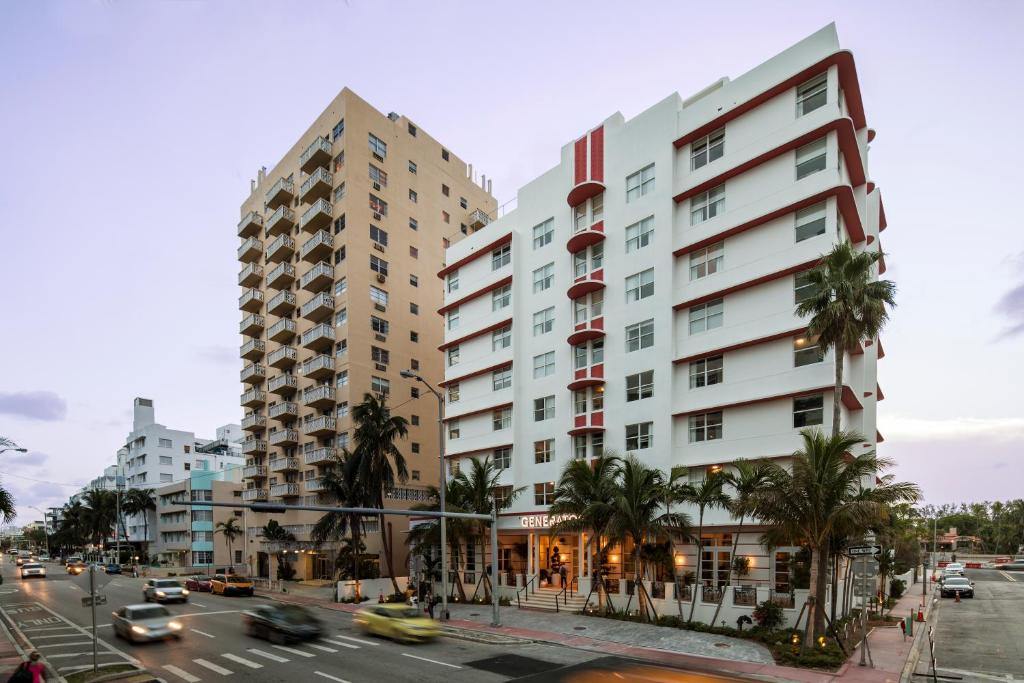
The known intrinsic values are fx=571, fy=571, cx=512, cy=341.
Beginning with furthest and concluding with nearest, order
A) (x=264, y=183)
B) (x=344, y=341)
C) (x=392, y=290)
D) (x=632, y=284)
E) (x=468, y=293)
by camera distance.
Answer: (x=264, y=183), (x=392, y=290), (x=344, y=341), (x=468, y=293), (x=632, y=284)

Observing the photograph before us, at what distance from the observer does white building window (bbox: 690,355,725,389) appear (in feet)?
107

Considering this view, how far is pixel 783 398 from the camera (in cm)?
2958

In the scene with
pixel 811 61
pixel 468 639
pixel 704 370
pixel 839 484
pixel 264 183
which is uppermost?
pixel 264 183

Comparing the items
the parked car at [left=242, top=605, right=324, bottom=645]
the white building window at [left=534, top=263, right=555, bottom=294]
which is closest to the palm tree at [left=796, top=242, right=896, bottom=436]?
the white building window at [left=534, top=263, right=555, bottom=294]

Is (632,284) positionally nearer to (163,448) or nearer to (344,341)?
(344,341)

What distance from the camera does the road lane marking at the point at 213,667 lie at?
19.9 meters

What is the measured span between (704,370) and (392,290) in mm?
37198

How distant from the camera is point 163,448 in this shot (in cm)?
10556

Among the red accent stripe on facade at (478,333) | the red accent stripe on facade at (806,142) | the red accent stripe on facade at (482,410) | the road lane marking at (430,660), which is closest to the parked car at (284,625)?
the road lane marking at (430,660)

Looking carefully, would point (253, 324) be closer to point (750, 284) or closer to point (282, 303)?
point (282, 303)

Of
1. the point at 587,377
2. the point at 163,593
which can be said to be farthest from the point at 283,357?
the point at 587,377

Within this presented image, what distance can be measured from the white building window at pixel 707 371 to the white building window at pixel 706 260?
4.96 meters

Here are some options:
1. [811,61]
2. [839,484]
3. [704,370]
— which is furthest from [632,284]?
[839,484]

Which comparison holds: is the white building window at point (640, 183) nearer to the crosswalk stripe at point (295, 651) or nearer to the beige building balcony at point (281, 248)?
the crosswalk stripe at point (295, 651)
